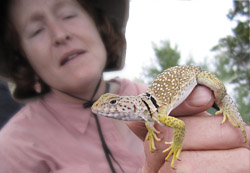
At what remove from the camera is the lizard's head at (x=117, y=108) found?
2.76 feet

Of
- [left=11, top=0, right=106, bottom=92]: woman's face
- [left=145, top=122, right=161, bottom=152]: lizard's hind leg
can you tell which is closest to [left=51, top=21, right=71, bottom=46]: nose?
[left=11, top=0, right=106, bottom=92]: woman's face

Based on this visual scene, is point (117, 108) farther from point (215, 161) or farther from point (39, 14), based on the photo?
point (39, 14)

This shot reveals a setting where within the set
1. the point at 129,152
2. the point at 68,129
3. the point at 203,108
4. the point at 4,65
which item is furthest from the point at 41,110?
the point at 203,108

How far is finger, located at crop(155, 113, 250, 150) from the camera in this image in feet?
2.93

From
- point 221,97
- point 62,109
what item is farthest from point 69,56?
point 221,97

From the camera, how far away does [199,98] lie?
933 millimetres

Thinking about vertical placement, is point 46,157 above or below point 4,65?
below

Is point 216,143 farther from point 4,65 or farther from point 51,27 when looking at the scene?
point 4,65

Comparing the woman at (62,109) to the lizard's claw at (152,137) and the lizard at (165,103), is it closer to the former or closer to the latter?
the lizard's claw at (152,137)

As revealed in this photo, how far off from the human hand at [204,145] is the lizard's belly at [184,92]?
0.03 m

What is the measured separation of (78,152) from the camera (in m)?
1.43

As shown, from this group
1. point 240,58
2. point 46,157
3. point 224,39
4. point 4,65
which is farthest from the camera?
point 224,39

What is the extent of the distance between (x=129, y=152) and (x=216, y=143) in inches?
30.0

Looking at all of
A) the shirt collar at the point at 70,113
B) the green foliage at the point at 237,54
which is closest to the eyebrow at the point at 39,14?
the shirt collar at the point at 70,113
